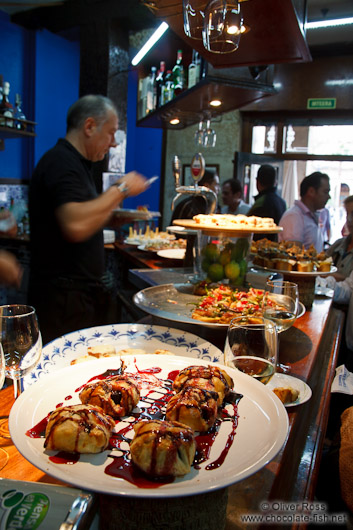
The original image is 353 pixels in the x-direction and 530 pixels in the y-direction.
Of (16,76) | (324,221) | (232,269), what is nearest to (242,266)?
(232,269)

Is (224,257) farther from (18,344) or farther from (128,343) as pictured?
(18,344)

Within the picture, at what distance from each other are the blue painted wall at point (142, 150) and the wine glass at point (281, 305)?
7396 mm

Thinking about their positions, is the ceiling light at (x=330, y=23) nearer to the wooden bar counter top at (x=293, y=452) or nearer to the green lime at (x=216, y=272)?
the green lime at (x=216, y=272)

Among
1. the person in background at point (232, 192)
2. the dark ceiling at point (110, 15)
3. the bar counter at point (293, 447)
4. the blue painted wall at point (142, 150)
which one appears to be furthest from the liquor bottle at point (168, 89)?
the bar counter at point (293, 447)

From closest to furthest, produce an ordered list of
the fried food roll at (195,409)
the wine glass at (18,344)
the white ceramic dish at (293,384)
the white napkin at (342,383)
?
1. the fried food roll at (195,409)
2. the wine glass at (18,344)
3. the white ceramic dish at (293,384)
4. the white napkin at (342,383)

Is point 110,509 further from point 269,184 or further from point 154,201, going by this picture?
point 154,201

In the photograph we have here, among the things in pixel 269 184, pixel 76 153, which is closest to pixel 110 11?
pixel 269 184

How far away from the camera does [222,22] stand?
1391mm

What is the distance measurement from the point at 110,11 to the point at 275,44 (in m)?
4.75

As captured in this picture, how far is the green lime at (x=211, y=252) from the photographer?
216cm

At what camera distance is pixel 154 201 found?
29.3 feet

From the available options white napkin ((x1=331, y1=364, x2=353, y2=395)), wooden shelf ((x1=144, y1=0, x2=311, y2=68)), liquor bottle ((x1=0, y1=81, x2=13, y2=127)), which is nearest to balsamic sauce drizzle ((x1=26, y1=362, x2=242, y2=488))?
white napkin ((x1=331, y1=364, x2=353, y2=395))

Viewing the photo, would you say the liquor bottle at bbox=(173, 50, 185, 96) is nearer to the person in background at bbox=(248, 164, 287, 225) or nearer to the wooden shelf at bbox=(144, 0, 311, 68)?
the person in background at bbox=(248, 164, 287, 225)

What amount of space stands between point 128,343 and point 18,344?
0.53m
